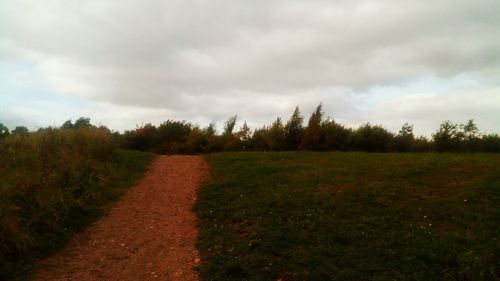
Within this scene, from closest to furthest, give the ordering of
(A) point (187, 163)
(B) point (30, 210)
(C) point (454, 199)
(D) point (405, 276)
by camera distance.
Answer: (D) point (405, 276)
(B) point (30, 210)
(C) point (454, 199)
(A) point (187, 163)

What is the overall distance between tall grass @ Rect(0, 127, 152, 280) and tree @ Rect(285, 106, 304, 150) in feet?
27.7

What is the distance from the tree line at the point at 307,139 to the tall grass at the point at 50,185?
488cm

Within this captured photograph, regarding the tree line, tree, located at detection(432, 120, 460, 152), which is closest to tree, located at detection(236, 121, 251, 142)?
the tree line

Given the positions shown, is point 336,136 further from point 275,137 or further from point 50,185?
point 50,185

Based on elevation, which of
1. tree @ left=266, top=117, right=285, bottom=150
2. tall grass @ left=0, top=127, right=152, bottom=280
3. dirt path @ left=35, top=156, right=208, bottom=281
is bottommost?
dirt path @ left=35, top=156, right=208, bottom=281

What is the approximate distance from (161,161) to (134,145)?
7.76 metres

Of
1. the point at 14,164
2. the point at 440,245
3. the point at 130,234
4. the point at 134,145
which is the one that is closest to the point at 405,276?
the point at 440,245

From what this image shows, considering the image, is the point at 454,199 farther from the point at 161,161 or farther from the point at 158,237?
the point at 161,161

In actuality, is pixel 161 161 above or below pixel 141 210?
above

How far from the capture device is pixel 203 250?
8641 millimetres

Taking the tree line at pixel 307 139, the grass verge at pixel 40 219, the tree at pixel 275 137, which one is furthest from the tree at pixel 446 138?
the grass verge at pixel 40 219

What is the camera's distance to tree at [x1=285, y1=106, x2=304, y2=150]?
2355cm

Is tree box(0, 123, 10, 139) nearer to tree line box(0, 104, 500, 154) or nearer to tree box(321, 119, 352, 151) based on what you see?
tree line box(0, 104, 500, 154)

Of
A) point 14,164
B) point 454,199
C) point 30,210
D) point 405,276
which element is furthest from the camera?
point 14,164
